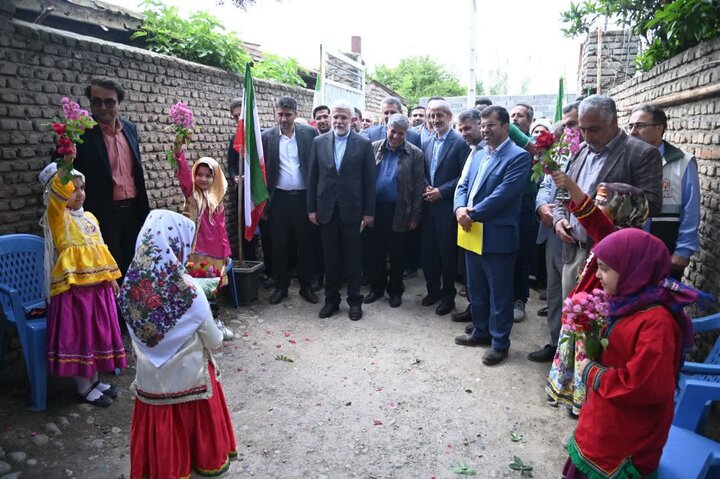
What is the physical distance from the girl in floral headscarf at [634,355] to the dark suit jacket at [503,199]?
2.08 metres

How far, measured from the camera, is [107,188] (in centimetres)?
402

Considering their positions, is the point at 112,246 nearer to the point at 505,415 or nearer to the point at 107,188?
the point at 107,188

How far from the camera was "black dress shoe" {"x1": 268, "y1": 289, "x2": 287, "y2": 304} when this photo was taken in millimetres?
5778

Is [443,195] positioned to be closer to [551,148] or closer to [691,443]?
[551,148]

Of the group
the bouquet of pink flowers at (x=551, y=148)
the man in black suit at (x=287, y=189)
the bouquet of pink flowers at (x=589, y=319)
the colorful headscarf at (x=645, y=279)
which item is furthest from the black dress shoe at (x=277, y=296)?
the colorful headscarf at (x=645, y=279)

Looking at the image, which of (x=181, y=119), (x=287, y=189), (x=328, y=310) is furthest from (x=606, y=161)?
(x=287, y=189)

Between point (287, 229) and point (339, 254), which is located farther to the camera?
point (287, 229)

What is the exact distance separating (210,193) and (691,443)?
4.13m

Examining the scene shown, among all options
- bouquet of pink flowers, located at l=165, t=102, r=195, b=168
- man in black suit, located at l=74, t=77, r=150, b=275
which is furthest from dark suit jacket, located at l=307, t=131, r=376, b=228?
man in black suit, located at l=74, t=77, r=150, b=275

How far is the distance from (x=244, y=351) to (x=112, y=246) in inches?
56.7

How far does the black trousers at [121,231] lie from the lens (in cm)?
408

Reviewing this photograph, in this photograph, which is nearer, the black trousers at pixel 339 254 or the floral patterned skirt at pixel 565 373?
the floral patterned skirt at pixel 565 373

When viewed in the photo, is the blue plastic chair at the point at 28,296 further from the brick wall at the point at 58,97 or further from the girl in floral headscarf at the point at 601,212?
the girl in floral headscarf at the point at 601,212

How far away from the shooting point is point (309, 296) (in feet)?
19.2
